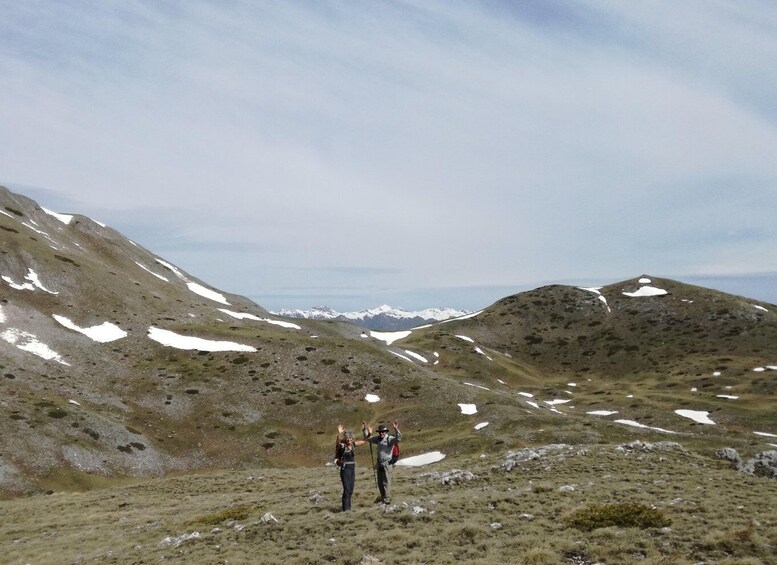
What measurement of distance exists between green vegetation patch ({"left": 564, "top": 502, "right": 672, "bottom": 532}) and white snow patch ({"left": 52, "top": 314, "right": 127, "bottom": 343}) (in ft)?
286

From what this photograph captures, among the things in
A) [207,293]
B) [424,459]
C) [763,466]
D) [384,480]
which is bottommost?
[424,459]

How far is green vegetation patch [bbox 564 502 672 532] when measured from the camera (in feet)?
56.9

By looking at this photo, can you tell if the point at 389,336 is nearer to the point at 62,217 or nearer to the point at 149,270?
the point at 149,270

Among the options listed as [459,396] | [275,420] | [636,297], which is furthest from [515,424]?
[636,297]

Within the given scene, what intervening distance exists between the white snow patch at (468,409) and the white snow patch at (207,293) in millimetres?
93066

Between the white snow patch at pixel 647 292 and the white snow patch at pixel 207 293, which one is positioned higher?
the white snow patch at pixel 207 293

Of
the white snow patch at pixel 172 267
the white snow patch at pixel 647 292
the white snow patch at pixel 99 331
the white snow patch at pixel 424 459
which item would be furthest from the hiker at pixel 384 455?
the white snow patch at pixel 647 292

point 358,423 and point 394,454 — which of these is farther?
point 358,423

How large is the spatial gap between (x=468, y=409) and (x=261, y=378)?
34251 millimetres

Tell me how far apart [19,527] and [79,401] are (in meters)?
41.7

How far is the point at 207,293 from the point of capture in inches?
5955

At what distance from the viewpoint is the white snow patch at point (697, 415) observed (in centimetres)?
8248

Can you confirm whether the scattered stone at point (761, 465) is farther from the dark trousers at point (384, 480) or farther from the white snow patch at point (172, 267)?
the white snow patch at point (172, 267)

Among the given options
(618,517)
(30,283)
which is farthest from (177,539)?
(30,283)
